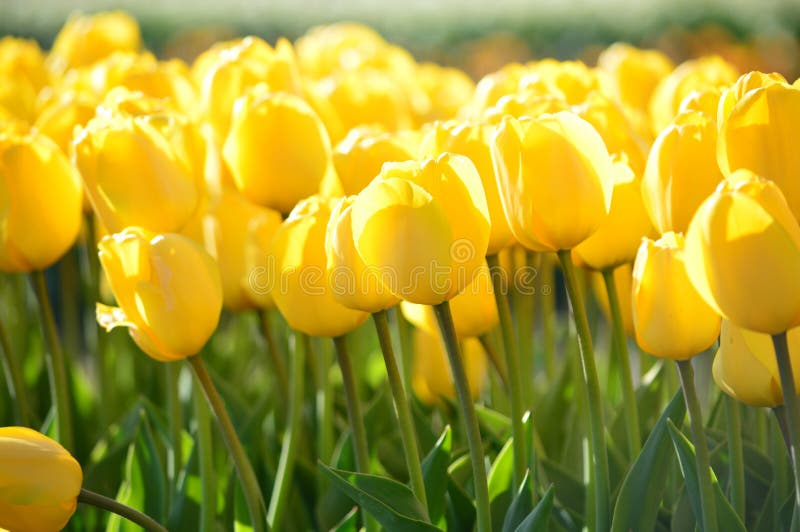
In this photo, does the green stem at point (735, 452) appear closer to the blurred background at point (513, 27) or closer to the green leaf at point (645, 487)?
the green leaf at point (645, 487)

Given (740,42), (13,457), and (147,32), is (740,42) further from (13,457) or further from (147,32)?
(13,457)

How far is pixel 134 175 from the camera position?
1.08 meters

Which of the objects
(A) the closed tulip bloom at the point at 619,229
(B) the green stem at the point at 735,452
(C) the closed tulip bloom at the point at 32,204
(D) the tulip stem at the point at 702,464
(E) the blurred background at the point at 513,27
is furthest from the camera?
(E) the blurred background at the point at 513,27

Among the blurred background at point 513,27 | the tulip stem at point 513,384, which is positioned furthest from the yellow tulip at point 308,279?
the blurred background at point 513,27

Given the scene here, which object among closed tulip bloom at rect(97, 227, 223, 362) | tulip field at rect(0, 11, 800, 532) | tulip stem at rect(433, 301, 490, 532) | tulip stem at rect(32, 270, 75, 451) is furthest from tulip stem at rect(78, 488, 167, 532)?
tulip stem at rect(32, 270, 75, 451)

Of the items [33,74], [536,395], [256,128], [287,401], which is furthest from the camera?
[33,74]

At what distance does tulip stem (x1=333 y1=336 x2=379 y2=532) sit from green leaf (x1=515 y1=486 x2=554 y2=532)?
0.18m

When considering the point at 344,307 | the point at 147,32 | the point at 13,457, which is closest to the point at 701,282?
the point at 344,307

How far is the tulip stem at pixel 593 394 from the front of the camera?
2.88 ft

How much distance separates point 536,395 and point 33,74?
1252 mm

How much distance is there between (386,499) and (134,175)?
0.44m

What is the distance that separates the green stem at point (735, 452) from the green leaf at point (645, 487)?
5 cm

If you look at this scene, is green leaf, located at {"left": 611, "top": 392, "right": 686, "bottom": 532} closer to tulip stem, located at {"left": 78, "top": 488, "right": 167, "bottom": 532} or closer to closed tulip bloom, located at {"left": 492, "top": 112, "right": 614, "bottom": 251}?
closed tulip bloom, located at {"left": 492, "top": 112, "right": 614, "bottom": 251}

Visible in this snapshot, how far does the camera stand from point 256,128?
1.18m
